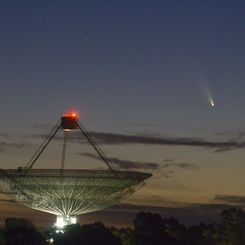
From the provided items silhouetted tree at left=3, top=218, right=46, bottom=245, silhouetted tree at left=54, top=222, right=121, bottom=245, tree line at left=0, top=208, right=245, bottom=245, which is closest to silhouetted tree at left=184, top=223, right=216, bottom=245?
tree line at left=0, top=208, right=245, bottom=245

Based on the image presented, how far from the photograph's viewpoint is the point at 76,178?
3243 inches

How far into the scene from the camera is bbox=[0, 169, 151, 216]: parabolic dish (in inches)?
3236

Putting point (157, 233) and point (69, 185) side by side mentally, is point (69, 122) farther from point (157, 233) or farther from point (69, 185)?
A: point (157, 233)

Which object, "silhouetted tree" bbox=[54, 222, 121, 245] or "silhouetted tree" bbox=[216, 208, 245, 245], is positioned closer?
"silhouetted tree" bbox=[54, 222, 121, 245]

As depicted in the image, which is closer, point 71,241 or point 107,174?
point 107,174

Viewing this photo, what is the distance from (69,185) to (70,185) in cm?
12

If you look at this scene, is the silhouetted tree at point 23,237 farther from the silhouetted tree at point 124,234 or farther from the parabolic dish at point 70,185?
the silhouetted tree at point 124,234

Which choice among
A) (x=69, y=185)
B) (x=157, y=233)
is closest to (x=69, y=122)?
(x=69, y=185)

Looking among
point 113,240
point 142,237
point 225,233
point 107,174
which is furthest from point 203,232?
point 107,174

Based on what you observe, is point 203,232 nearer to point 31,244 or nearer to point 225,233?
point 225,233

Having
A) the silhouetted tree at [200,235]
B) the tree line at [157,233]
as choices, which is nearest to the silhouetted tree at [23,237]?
the tree line at [157,233]

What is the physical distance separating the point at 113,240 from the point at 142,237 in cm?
1485

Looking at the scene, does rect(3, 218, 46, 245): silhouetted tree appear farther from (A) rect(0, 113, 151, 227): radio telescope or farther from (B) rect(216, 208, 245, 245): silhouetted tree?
(B) rect(216, 208, 245, 245): silhouetted tree

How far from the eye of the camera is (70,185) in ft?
278
